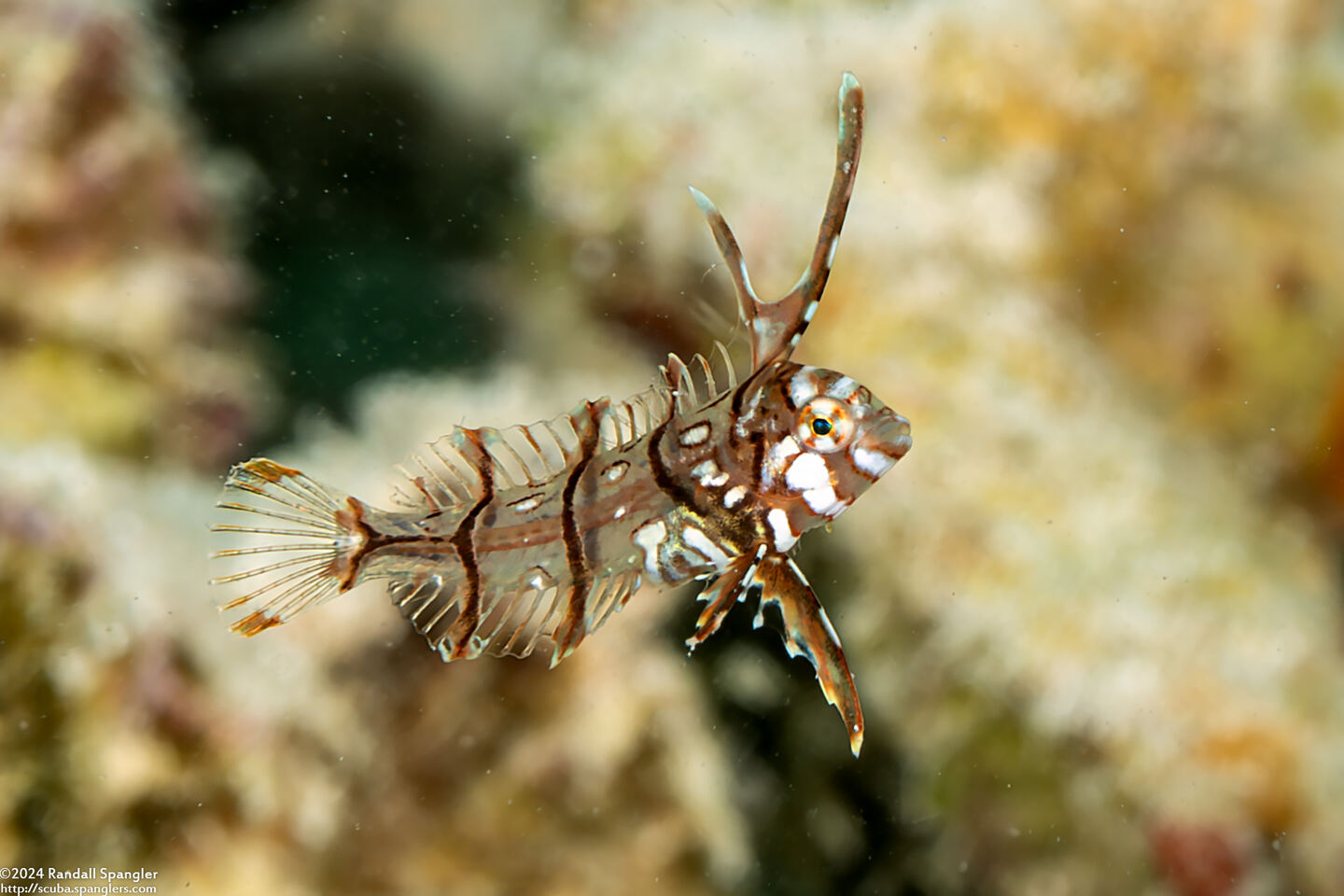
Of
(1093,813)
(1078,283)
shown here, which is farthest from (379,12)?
(1093,813)

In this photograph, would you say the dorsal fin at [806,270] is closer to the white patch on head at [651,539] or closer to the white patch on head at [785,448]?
the white patch on head at [785,448]

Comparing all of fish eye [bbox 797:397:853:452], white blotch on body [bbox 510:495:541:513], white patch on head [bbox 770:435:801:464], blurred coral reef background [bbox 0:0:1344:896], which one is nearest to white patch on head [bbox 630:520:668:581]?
white blotch on body [bbox 510:495:541:513]

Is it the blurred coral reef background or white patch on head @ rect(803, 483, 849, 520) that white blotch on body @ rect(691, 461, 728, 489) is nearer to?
white patch on head @ rect(803, 483, 849, 520)

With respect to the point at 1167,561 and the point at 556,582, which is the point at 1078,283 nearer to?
the point at 1167,561

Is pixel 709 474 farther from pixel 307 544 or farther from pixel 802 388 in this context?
pixel 307 544

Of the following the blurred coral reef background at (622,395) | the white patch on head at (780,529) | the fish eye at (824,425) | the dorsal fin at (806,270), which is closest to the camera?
the dorsal fin at (806,270)

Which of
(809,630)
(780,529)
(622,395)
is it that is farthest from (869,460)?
(622,395)

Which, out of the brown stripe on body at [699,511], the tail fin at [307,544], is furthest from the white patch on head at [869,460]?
the tail fin at [307,544]
